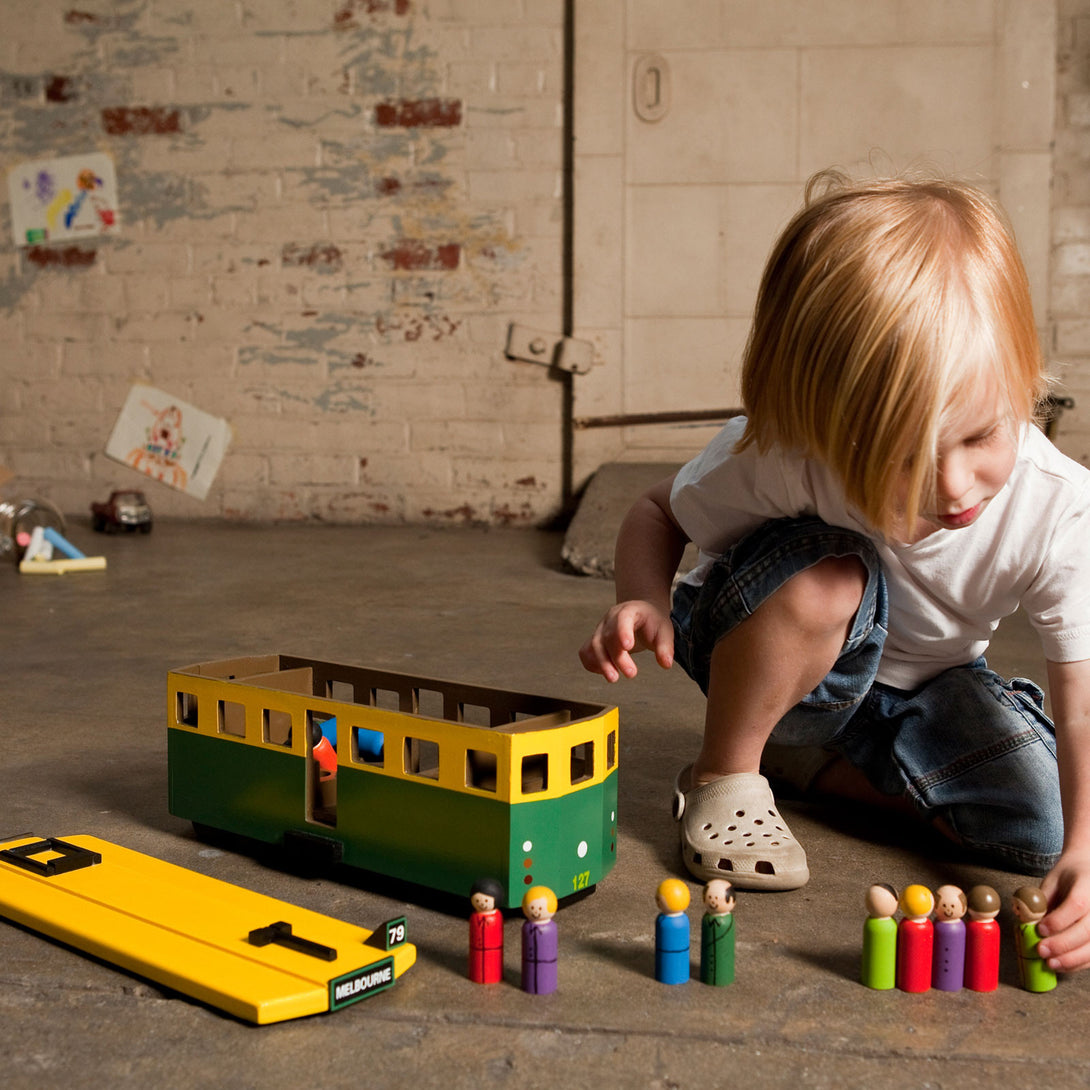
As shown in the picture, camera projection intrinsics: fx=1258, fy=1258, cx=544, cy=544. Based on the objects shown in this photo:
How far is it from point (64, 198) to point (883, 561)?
148 inches

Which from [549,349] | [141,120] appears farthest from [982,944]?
[141,120]

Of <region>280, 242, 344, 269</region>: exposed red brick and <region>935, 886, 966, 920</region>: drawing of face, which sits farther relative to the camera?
<region>280, 242, 344, 269</region>: exposed red brick

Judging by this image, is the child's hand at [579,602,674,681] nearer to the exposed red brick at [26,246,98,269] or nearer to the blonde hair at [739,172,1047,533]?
the blonde hair at [739,172,1047,533]

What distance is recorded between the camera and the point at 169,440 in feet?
13.9

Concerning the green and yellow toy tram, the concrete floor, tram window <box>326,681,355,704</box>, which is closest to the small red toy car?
the concrete floor

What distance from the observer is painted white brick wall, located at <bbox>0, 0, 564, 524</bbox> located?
3.99m

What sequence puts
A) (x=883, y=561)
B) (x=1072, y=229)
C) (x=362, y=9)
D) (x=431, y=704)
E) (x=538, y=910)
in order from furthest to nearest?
(x=362, y=9) < (x=1072, y=229) < (x=431, y=704) < (x=883, y=561) < (x=538, y=910)

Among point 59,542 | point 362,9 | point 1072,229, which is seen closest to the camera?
point 59,542

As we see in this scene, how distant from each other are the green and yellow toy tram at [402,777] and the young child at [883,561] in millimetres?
112

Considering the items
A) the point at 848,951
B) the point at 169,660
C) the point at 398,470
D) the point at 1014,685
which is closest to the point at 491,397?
the point at 398,470

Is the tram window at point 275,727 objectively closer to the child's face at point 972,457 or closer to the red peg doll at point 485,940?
the red peg doll at point 485,940

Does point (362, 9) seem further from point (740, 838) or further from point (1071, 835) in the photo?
point (1071, 835)

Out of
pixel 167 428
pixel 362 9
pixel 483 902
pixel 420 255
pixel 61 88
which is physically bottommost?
pixel 483 902

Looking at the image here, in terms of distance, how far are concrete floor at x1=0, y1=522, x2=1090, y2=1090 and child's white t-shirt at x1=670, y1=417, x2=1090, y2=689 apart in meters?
0.24
